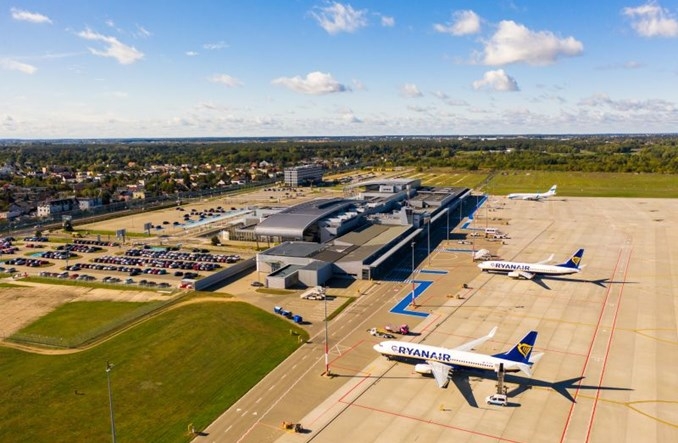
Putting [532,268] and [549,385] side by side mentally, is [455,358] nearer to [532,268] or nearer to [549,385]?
[549,385]

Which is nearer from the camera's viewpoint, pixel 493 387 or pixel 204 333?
pixel 493 387

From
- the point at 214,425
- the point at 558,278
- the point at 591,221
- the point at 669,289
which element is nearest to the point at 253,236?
the point at 558,278

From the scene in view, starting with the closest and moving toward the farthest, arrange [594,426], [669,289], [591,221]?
[594,426]
[669,289]
[591,221]

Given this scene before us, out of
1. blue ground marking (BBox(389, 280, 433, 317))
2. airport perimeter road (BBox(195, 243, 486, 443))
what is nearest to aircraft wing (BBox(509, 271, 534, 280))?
airport perimeter road (BBox(195, 243, 486, 443))

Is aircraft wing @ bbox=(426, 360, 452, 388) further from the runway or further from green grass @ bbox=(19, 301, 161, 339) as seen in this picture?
green grass @ bbox=(19, 301, 161, 339)

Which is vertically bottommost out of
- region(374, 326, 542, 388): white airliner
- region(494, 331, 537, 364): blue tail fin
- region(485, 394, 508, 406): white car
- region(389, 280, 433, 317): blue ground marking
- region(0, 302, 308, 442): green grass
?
region(0, 302, 308, 442): green grass

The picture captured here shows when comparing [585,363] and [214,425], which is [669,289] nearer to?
[585,363]
